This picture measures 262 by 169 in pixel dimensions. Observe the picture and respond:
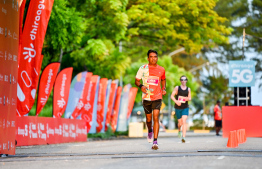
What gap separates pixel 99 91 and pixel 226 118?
6345 millimetres

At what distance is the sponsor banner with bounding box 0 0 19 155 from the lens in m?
12.4

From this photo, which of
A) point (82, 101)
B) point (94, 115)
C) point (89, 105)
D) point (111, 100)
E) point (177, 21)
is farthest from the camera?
point (177, 21)

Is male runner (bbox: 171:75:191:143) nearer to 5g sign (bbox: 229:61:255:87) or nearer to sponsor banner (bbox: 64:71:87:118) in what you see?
sponsor banner (bbox: 64:71:87:118)

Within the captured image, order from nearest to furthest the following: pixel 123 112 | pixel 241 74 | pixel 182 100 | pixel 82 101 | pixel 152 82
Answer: pixel 152 82 → pixel 182 100 → pixel 82 101 → pixel 241 74 → pixel 123 112

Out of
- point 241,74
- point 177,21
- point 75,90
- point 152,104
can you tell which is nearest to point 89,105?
point 75,90

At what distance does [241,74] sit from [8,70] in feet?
49.4

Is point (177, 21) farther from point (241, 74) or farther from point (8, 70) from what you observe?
point (8, 70)

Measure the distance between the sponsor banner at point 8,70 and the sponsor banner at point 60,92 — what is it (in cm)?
861

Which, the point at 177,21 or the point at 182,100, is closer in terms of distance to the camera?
the point at 182,100

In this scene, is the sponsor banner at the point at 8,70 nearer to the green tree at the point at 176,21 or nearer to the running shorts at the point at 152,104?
the running shorts at the point at 152,104

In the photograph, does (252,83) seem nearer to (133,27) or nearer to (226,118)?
(226,118)

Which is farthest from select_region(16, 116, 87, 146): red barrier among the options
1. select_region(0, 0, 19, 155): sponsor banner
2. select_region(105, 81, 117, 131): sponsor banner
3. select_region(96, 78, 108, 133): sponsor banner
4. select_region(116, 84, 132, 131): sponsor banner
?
select_region(116, 84, 132, 131): sponsor banner

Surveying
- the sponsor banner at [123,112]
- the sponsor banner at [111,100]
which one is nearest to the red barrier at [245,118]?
the sponsor banner at [111,100]

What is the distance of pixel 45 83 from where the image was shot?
20.2 metres
